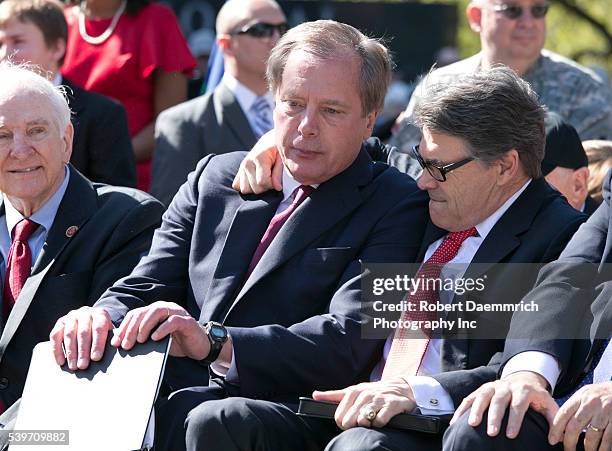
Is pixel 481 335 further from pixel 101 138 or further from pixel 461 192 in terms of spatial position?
pixel 101 138

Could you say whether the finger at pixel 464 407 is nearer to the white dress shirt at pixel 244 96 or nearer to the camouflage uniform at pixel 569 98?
the camouflage uniform at pixel 569 98

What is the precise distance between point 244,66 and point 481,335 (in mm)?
3158

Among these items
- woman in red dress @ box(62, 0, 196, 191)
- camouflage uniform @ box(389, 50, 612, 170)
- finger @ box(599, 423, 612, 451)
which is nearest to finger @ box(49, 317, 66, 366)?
finger @ box(599, 423, 612, 451)

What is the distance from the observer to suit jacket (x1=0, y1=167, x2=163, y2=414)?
15.8 feet

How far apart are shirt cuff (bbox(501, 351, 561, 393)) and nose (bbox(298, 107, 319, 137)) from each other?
1194 mm

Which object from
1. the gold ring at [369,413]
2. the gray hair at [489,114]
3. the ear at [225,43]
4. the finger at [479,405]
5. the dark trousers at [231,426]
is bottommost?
the dark trousers at [231,426]

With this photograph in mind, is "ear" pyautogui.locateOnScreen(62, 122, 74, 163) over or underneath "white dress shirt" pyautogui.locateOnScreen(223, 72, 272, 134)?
over

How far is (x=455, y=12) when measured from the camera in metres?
10.2

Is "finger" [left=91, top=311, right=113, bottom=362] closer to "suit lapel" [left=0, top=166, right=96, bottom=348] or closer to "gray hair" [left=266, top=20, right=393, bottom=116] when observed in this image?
"suit lapel" [left=0, top=166, right=96, bottom=348]

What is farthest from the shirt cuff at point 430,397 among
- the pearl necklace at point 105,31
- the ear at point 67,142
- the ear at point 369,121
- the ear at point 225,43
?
the pearl necklace at point 105,31

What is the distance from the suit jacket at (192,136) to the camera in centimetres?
660

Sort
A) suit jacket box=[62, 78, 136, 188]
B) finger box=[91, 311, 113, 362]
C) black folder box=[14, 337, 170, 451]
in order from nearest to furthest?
1. black folder box=[14, 337, 170, 451]
2. finger box=[91, 311, 113, 362]
3. suit jacket box=[62, 78, 136, 188]

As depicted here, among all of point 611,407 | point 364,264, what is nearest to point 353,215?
point 364,264

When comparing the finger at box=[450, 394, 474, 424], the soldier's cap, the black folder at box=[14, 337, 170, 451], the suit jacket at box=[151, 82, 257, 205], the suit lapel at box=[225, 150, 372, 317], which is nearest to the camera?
the finger at box=[450, 394, 474, 424]
